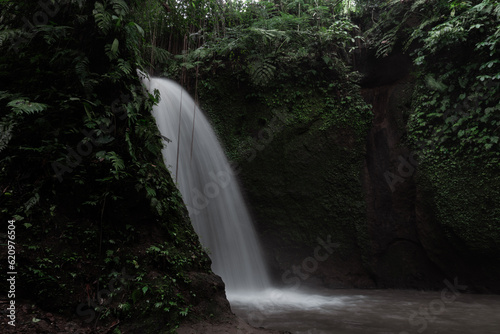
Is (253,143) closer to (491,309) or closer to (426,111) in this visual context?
(426,111)

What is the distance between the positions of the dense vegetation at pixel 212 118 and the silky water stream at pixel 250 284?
0.68 meters

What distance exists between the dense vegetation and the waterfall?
0.57 meters

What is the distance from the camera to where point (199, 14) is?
28.2 feet

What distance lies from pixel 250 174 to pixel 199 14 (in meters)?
4.95

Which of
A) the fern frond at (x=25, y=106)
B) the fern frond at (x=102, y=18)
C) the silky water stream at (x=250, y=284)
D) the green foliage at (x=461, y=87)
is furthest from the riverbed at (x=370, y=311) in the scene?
the fern frond at (x=102, y=18)

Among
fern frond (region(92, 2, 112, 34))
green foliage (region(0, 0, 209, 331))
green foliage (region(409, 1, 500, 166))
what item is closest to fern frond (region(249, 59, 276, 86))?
green foliage (region(409, 1, 500, 166))

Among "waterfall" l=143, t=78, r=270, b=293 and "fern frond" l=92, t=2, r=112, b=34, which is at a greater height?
"fern frond" l=92, t=2, r=112, b=34

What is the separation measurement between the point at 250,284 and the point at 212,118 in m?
4.45

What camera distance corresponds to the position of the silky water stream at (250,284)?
14.7ft

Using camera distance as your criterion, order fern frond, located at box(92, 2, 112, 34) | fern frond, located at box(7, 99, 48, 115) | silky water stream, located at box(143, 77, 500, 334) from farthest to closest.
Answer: silky water stream, located at box(143, 77, 500, 334) < fern frond, located at box(92, 2, 112, 34) < fern frond, located at box(7, 99, 48, 115)

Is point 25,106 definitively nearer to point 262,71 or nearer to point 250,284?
point 262,71

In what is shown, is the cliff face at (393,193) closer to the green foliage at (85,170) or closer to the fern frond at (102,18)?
the green foliage at (85,170)

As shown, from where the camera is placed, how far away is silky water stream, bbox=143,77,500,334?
448cm

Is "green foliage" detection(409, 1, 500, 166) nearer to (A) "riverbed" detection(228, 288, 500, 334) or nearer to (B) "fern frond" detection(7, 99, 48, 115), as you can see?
(A) "riverbed" detection(228, 288, 500, 334)
